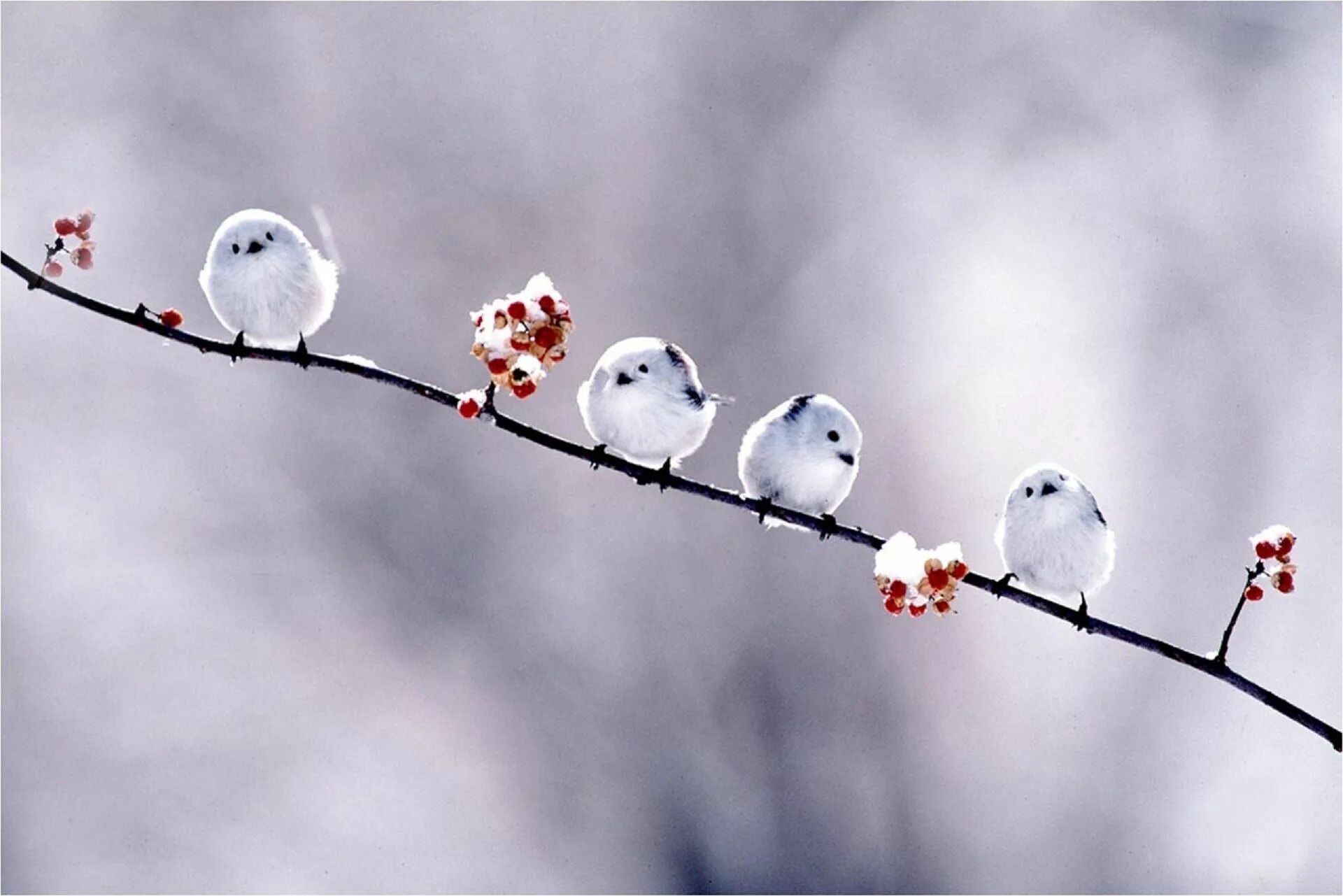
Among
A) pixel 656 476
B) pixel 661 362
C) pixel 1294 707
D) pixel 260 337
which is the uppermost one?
pixel 661 362

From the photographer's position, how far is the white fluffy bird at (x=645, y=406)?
168 inches

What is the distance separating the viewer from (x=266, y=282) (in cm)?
425

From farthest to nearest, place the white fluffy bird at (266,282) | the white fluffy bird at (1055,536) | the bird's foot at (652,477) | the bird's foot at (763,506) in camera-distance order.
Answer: the white fluffy bird at (1055,536) < the white fluffy bird at (266,282) < the bird's foot at (763,506) < the bird's foot at (652,477)

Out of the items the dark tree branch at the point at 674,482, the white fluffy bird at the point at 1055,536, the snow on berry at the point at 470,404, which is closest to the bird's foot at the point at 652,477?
the dark tree branch at the point at 674,482

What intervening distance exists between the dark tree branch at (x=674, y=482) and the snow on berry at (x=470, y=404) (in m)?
0.02

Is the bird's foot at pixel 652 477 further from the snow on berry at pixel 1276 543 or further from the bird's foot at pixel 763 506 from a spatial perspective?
the snow on berry at pixel 1276 543

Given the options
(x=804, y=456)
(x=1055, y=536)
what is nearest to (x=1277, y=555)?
(x=1055, y=536)

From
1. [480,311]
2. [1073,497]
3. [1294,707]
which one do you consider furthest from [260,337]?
[1294,707]

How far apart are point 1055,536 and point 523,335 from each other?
239 cm

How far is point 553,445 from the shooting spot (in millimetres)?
3590

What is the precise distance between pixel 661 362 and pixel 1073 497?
184 cm

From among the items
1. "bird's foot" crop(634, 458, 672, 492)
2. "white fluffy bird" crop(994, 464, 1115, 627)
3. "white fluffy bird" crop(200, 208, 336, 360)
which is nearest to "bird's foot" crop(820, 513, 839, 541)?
"bird's foot" crop(634, 458, 672, 492)

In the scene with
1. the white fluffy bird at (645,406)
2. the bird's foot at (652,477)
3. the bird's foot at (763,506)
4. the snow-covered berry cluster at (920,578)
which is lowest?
the snow-covered berry cluster at (920,578)

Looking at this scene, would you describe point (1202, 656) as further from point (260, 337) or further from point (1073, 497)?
point (260, 337)
